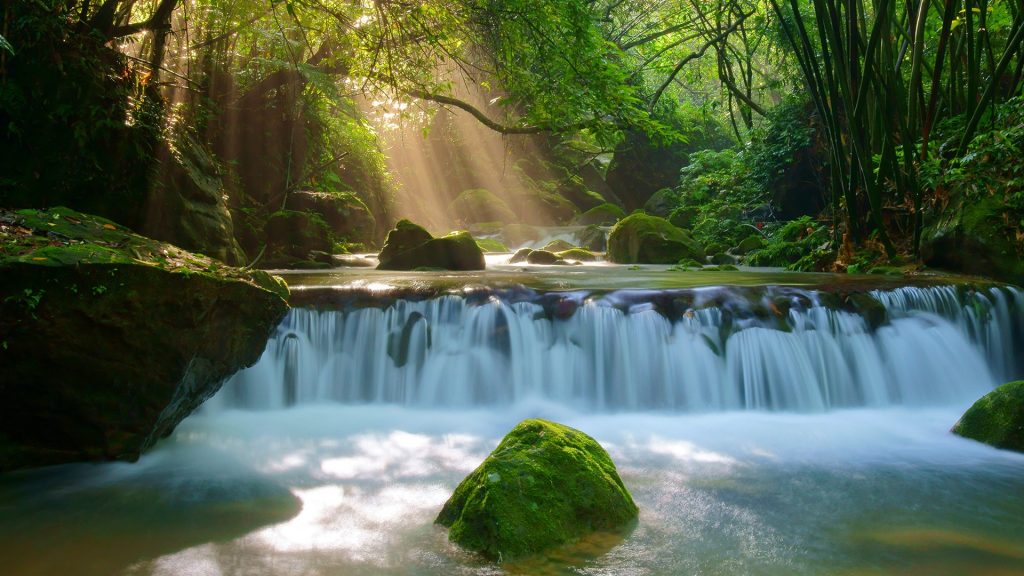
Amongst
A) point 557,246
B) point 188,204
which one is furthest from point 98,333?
point 557,246

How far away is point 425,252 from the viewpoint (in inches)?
466

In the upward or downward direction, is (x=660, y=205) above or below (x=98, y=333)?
above

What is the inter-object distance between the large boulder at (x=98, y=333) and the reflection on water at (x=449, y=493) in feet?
0.92

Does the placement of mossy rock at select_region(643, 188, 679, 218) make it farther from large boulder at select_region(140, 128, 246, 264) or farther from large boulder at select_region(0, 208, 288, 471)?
large boulder at select_region(0, 208, 288, 471)

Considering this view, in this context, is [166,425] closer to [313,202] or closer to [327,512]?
[327,512]

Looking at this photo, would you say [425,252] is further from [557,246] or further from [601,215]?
[601,215]

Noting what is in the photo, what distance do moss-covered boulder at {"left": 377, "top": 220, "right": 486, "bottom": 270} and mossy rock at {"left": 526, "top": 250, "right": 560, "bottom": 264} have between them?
2.80m

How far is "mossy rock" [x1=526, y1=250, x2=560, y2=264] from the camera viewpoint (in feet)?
48.6

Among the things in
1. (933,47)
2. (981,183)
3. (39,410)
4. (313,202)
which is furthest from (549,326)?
(933,47)

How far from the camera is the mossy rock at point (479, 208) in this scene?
82.0 feet

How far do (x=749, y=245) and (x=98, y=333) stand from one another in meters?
13.8

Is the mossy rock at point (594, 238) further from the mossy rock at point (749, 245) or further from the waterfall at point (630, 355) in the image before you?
the waterfall at point (630, 355)

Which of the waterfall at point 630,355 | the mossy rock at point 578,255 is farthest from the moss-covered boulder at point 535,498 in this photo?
the mossy rock at point 578,255

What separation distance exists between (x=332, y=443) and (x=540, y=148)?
25.1 metres
